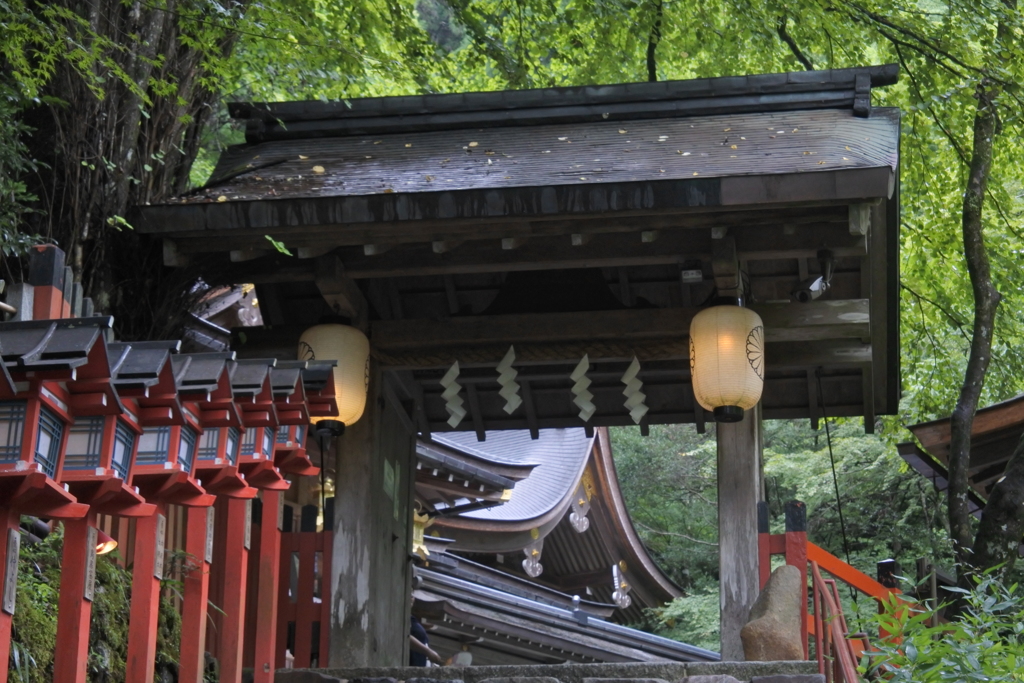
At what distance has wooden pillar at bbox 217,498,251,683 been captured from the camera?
5883mm

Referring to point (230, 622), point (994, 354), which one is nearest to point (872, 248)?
point (230, 622)

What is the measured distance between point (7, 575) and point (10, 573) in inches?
0.9

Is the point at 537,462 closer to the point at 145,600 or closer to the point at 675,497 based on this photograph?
the point at 675,497

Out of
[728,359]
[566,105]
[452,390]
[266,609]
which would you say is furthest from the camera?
[566,105]

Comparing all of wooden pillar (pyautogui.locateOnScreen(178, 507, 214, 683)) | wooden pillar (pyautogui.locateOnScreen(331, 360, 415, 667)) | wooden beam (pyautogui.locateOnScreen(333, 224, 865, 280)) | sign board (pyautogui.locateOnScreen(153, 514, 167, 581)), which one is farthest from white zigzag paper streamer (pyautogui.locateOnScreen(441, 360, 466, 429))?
sign board (pyautogui.locateOnScreen(153, 514, 167, 581))

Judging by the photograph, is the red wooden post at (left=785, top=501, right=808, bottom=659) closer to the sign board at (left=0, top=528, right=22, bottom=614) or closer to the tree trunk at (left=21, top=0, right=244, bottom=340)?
the tree trunk at (left=21, top=0, right=244, bottom=340)

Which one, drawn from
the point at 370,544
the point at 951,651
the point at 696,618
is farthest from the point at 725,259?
the point at 696,618

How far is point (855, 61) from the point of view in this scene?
13.3 metres

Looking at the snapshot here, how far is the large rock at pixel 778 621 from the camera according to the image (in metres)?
7.06

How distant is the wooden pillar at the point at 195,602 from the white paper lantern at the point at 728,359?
11.3 ft

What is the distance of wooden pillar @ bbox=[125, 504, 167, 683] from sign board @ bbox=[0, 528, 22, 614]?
93cm

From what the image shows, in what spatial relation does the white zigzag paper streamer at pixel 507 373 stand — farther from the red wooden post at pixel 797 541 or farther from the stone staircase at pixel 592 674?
the stone staircase at pixel 592 674

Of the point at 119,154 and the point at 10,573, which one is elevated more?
the point at 119,154

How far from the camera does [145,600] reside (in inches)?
198
